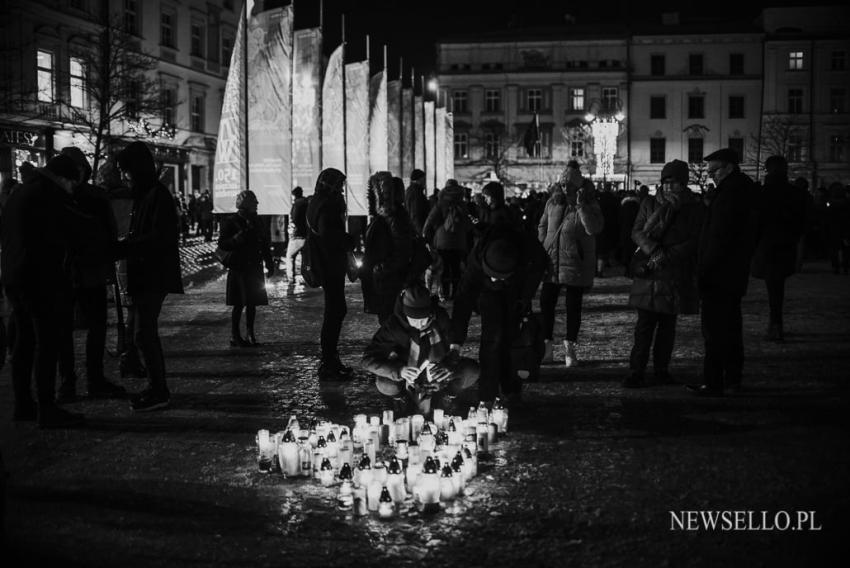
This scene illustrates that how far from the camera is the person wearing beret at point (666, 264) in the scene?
8.30 metres

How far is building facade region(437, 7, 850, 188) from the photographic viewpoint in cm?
7950

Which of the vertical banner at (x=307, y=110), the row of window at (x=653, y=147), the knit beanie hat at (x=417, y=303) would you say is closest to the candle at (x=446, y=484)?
the knit beanie hat at (x=417, y=303)

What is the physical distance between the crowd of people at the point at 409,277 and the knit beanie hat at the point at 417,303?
1 centimetres

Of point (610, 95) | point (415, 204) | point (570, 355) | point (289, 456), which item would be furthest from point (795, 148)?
point (289, 456)

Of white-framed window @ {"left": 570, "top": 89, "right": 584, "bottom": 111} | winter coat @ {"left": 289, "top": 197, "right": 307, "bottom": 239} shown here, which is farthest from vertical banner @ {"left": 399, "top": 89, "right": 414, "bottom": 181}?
white-framed window @ {"left": 570, "top": 89, "right": 584, "bottom": 111}

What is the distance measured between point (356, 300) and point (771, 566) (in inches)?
488

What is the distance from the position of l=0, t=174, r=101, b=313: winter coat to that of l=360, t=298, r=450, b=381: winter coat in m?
2.41

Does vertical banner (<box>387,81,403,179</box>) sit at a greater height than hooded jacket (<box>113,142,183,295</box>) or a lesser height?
greater

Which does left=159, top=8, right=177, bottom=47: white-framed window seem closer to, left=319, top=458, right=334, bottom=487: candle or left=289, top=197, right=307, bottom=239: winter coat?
left=289, top=197, right=307, bottom=239: winter coat

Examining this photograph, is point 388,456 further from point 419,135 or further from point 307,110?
point 419,135

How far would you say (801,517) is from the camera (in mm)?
4914

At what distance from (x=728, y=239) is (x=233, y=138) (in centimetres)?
1099

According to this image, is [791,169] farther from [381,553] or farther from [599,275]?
[381,553]

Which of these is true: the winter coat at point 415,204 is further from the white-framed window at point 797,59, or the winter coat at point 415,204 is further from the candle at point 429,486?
the white-framed window at point 797,59
